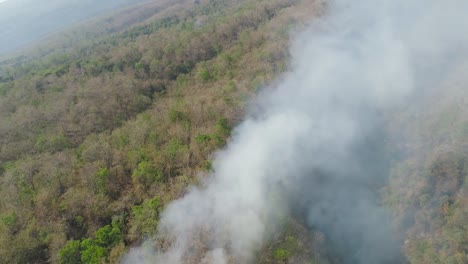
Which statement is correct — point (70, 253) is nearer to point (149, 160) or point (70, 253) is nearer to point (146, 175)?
point (146, 175)

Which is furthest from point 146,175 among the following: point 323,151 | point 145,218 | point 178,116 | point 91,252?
point 323,151

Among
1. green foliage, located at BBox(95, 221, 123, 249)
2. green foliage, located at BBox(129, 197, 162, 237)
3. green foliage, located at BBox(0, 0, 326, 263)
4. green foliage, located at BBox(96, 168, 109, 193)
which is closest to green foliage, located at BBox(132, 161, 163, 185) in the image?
green foliage, located at BBox(0, 0, 326, 263)

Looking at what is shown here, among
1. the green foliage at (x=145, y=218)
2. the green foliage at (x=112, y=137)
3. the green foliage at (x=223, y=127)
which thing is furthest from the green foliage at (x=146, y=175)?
the green foliage at (x=223, y=127)

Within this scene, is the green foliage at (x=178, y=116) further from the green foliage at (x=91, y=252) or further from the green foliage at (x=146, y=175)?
the green foliage at (x=91, y=252)

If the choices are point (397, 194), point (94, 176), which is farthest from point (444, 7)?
point (94, 176)

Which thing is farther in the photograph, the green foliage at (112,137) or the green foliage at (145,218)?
the green foliage at (112,137)

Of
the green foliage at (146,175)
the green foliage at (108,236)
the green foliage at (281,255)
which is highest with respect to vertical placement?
the green foliage at (146,175)
